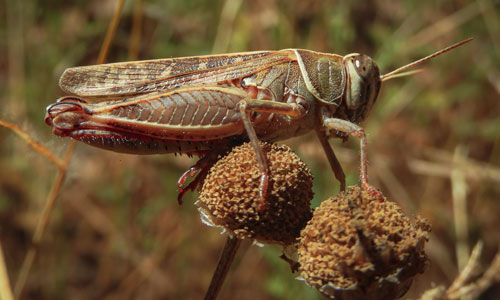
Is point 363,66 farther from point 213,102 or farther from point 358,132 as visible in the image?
point 213,102

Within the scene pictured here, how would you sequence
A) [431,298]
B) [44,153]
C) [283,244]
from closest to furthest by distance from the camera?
1. [431,298]
2. [283,244]
3. [44,153]

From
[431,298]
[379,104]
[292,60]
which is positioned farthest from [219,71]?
[379,104]

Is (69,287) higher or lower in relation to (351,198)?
lower

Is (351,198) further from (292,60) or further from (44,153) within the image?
(44,153)

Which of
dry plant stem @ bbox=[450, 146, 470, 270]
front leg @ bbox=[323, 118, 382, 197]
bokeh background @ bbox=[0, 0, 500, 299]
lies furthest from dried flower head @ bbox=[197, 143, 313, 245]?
dry plant stem @ bbox=[450, 146, 470, 270]

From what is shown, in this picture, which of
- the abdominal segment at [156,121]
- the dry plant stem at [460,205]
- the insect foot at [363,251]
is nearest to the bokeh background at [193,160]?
the dry plant stem at [460,205]

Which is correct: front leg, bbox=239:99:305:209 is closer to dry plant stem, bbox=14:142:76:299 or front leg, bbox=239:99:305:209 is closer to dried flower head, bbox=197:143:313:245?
dried flower head, bbox=197:143:313:245

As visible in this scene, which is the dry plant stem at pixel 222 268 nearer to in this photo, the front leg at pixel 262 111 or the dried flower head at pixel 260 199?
the dried flower head at pixel 260 199
